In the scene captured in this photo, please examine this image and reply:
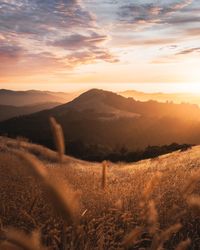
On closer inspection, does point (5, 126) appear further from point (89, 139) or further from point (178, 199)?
point (178, 199)

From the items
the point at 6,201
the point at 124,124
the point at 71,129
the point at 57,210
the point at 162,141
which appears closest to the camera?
the point at 57,210

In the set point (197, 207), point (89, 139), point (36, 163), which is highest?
point (36, 163)

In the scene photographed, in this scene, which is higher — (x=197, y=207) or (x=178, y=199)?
(x=197, y=207)

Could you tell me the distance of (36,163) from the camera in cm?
250

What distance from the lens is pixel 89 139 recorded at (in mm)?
145125

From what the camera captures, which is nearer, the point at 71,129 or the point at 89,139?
the point at 89,139

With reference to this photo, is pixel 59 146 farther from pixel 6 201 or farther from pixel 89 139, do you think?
pixel 89 139

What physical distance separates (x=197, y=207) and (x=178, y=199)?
467 cm

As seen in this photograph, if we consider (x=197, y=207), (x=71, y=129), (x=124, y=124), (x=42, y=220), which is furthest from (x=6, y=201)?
(x=124, y=124)

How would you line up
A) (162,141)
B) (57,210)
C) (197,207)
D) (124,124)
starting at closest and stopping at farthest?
(57,210)
(197,207)
(162,141)
(124,124)

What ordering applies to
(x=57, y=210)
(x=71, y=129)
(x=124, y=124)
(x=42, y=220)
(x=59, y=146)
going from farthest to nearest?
1. (x=124, y=124)
2. (x=71, y=129)
3. (x=42, y=220)
4. (x=59, y=146)
5. (x=57, y=210)

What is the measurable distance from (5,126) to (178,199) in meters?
158

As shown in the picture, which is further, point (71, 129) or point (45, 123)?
point (45, 123)

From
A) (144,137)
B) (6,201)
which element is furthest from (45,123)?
(6,201)
